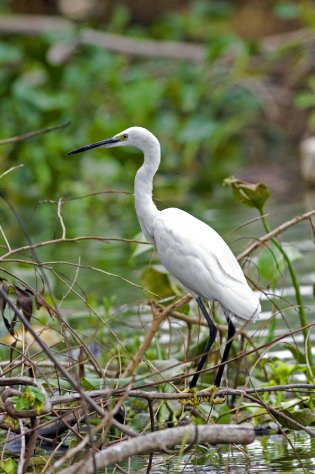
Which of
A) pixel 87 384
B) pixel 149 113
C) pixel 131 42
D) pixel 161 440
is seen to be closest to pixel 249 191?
pixel 87 384

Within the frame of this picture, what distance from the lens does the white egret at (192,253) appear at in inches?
146

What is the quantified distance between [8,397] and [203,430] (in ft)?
2.57

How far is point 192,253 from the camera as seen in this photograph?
150 inches

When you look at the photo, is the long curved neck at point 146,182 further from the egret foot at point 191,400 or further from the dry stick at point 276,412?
the dry stick at point 276,412

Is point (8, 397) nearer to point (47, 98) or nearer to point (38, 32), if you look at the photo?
point (47, 98)

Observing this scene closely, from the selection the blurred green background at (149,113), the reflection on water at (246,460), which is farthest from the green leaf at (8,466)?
the blurred green background at (149,113)

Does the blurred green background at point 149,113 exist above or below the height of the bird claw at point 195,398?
above

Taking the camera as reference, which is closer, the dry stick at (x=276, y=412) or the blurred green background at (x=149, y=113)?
the dry stick at (x=276, y=412)

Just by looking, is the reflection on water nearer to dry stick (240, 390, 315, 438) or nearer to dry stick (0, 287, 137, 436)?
dry stick (240, 390, 315, 438)

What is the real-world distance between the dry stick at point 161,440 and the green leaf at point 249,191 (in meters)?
1.66

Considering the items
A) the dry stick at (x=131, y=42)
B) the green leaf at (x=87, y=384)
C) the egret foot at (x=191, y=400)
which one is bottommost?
the egret foot at (x=191, y=400)

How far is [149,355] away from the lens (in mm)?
4594

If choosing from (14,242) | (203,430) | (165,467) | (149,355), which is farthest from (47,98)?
(203,430)

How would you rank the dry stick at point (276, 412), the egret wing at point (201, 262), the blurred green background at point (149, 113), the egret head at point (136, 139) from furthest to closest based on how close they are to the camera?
the blurred green background at point (149, 113) < the egret head at point (136, 139) < the egret wing at point (201, 262) < the dry stick at point (276, 412)
